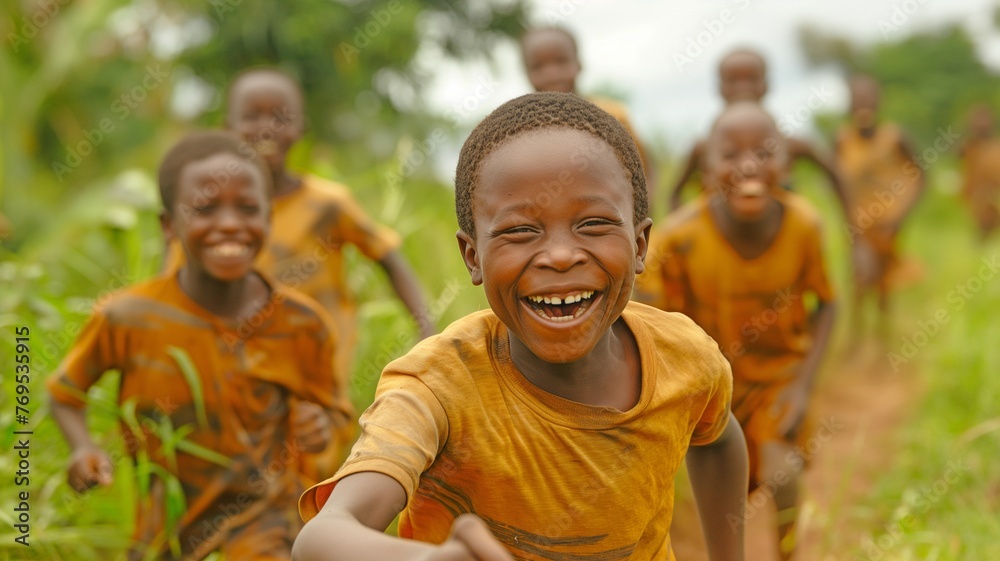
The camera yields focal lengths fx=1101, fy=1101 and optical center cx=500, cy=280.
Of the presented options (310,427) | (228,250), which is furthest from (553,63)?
(310,427)

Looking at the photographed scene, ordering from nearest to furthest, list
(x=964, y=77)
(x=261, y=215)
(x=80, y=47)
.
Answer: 1. (x=261, y=215)
2. (x=80, y=47)
3. (x=964, y=77)

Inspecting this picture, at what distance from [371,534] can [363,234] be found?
3310 mm

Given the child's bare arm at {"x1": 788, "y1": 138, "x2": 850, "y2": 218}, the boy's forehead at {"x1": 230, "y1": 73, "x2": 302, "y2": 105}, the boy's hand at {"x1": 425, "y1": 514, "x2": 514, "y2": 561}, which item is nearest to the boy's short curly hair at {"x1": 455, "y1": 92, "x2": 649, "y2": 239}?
the boy's hand at {"x1": 425, "y1": 514, "x2": 514, "y2": 561}

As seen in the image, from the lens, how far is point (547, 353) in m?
2.08

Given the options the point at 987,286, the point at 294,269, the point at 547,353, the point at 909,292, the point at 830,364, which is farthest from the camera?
the point at 909,292

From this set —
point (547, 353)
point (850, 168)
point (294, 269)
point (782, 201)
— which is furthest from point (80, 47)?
point (547, 353)

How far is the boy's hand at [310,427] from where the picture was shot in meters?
3.75

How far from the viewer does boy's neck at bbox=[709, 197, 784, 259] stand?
4.48 m

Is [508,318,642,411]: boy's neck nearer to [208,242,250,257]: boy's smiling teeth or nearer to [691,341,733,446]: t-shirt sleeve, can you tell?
[691,341,733,446]: t-shirt sleeve

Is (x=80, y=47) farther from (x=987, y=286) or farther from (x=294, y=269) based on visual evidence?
(x=987, y=286)

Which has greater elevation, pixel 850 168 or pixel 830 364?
pixel 850 168

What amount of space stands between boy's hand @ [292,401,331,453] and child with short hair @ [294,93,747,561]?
1.57m

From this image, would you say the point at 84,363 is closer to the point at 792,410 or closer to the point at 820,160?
the point at 792,410

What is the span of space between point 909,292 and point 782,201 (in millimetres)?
7125
